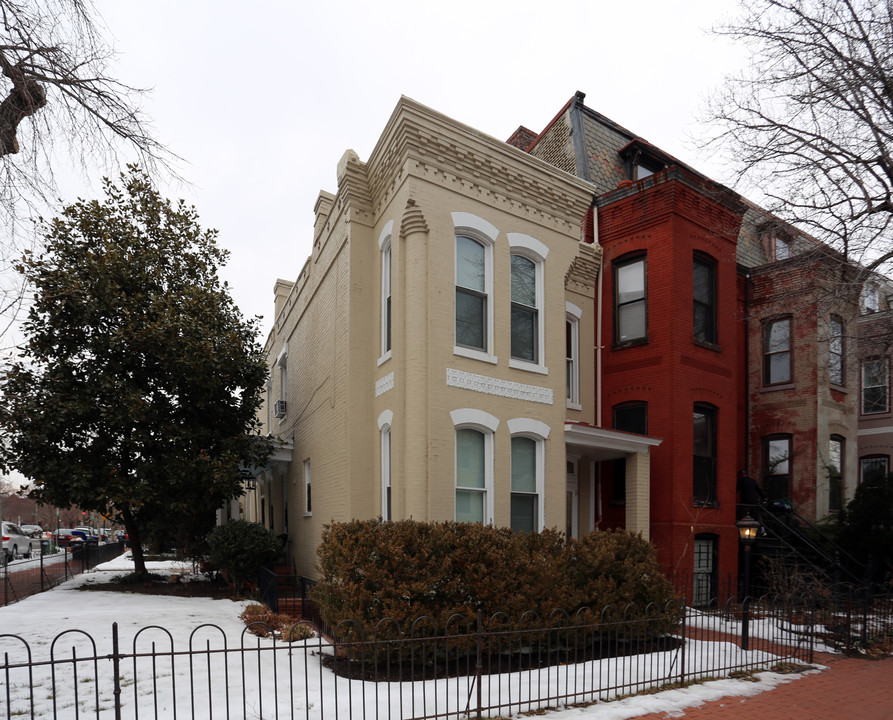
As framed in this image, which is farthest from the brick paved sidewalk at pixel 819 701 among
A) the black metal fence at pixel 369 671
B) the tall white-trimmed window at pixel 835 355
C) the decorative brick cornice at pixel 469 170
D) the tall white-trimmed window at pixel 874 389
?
the tall white-trimmed window at pixel 874 389

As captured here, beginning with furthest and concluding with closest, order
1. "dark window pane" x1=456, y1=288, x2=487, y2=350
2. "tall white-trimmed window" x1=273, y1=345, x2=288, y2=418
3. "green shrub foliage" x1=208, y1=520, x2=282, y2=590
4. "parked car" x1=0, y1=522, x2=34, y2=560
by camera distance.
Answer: "parked car" x1=0, y1=522, x2=34, y2=560 → "tall white-trimmed window" x1=273, y1=345, x2=288, y2=418 → "green shrub foliage" x1=208, y1=520, x2=282, y2=590 → "dark window pane" x1=456, y1=288, x2=487, y2=350

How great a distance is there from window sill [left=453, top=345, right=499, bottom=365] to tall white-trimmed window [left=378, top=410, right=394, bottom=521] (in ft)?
5.37

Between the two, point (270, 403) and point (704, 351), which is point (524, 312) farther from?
point (270, 403)

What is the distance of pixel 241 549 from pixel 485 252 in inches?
333

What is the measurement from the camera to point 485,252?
39.4 ft

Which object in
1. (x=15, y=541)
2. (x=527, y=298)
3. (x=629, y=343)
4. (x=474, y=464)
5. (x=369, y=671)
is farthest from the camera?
(x=15, y=541)

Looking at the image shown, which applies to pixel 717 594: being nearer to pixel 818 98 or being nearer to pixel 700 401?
pixel 700 401

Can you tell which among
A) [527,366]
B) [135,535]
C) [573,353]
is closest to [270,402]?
[135,535]

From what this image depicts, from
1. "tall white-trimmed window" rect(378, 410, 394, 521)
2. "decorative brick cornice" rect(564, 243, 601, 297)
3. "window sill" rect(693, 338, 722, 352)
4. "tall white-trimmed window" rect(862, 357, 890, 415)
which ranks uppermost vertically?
"decorative brick cornice" rect(564, 243, 601, 297)

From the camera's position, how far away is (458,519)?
10.8m

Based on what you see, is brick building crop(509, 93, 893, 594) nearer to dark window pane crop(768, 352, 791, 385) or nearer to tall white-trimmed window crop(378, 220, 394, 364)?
dark window pane crop(768, 352, 791, 385)

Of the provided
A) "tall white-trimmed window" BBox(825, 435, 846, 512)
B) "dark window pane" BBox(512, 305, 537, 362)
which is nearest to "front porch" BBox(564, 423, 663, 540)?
"dark window pane" BBox(512, 305, 537, 362)

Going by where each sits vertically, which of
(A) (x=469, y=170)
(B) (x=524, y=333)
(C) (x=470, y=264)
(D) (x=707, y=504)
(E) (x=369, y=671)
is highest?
(A) (x=469, y=170)

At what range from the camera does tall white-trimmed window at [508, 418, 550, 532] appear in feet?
38.5
